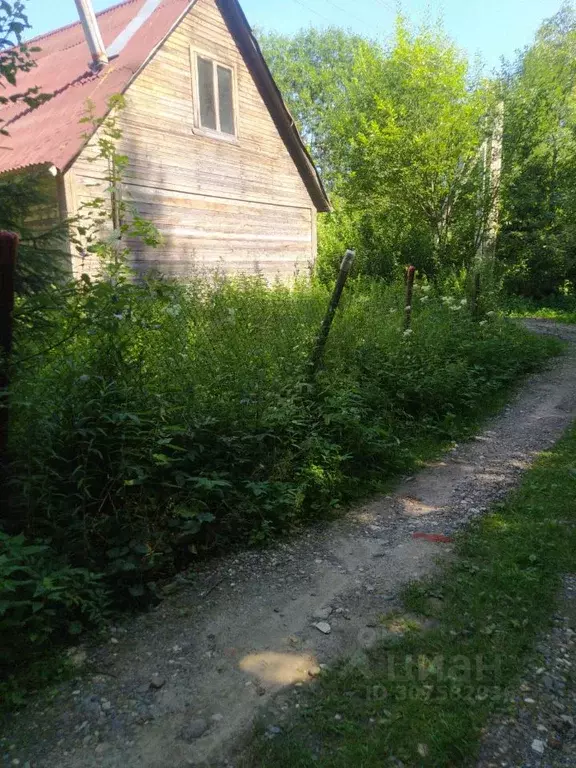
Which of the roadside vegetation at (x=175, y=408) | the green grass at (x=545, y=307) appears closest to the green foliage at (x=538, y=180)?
the green grass at (x=545, y=307)

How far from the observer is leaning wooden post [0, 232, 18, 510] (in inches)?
121

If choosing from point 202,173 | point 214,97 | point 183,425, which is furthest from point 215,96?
point 183,425

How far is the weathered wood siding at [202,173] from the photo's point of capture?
1045cm

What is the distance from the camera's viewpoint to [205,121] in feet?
38.9

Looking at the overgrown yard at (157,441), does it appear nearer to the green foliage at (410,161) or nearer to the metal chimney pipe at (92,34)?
the metal chimney pipe at (92,34)

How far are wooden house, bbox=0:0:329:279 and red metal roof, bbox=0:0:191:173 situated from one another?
1.3 inches

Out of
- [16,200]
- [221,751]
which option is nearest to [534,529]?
[221,751]

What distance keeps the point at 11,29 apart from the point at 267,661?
148 inches

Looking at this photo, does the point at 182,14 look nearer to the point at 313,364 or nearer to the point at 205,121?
the point at 205,121

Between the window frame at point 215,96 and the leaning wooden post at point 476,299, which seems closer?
the leaning wooden post at point 476,299

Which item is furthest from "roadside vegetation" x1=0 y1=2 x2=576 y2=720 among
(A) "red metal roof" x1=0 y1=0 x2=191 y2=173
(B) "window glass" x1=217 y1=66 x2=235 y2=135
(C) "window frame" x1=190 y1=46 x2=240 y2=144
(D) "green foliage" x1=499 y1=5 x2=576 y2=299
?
(D) "green foliage" x1=499 y1=5 x2=576 y2=299

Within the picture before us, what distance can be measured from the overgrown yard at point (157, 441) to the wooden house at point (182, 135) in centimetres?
532

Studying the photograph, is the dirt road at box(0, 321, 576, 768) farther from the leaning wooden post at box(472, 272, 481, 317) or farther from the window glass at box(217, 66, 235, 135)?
the window glass at box(217, 66, 235, 135)

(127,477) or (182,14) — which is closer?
(127,477)
